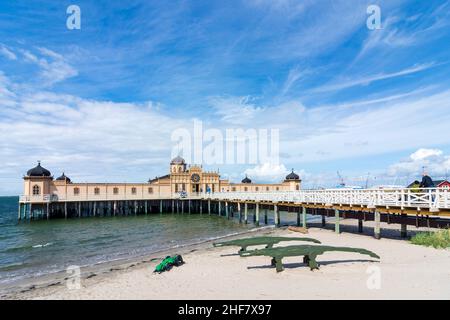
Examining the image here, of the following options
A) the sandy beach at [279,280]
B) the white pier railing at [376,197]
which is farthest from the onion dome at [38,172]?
the sandy beach at [279,280]

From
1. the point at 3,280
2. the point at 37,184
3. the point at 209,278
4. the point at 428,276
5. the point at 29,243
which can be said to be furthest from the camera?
the point at 37,184

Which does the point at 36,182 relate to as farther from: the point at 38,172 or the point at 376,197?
the point at 376,197

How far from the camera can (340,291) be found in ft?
29.9

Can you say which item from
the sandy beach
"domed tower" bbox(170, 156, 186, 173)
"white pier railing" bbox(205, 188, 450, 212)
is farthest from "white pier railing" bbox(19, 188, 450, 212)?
"domed tower" bbox(170, 156, 186, 173)

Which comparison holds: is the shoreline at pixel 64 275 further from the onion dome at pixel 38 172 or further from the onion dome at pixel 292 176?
the onion dome at pixel 292 176

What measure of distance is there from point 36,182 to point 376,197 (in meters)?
46.5

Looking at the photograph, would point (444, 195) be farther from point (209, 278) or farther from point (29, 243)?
point (29, 243)

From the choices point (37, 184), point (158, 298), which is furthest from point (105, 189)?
point (158, 298)

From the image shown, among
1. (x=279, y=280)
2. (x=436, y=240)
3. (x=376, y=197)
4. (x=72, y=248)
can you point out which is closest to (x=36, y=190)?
(x=72, y=248)

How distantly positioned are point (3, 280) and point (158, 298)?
9.54m

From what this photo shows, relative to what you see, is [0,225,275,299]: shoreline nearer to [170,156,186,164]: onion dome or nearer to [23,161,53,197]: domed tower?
[23,161,53,197]: domed tower

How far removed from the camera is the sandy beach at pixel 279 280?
910cm

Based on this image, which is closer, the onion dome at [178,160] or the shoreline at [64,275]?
the shoreline at [64,275]

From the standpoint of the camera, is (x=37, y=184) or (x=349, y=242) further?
(x=37, y=184)
